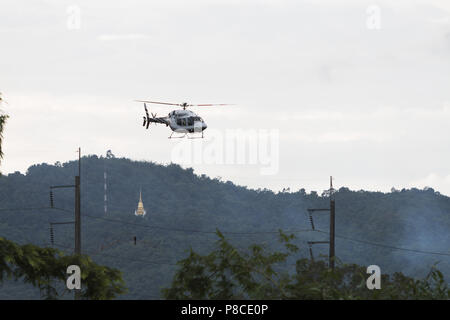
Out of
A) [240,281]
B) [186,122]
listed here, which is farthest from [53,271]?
[186,122]

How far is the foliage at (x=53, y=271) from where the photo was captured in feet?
93.5

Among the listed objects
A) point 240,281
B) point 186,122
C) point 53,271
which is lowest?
point 53,271

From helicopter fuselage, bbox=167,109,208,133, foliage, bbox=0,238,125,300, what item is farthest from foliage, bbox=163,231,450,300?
helicopter fuselage, bbox=167,109,208,133

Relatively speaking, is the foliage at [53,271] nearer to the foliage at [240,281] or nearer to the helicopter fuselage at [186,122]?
the foliage at [240,281]

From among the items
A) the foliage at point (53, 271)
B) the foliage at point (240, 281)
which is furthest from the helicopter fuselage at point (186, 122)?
the foliage at point (240, 281)

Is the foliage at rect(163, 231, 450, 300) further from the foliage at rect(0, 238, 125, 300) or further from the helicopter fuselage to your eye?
the helicopter fuselage

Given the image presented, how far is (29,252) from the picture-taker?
2864 cm

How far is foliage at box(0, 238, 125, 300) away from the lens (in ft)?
93.5

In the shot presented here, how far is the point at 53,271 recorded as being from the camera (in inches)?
1150

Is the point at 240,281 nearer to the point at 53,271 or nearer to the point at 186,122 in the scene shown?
the point at 53,271
